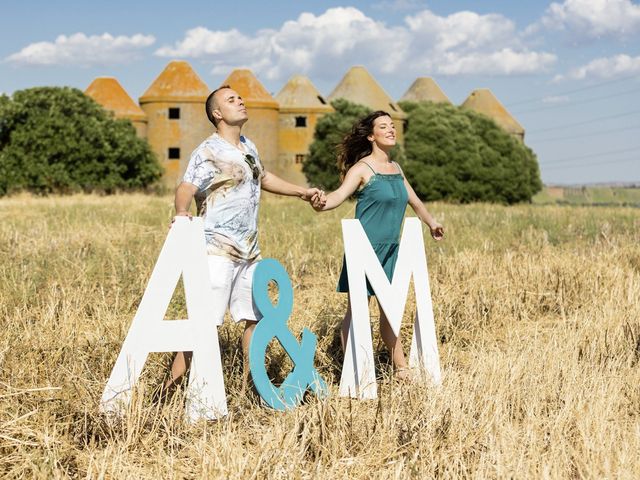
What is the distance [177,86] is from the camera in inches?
1550

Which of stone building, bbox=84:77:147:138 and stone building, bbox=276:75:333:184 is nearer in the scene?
stone building, bbox=84:77:147:138

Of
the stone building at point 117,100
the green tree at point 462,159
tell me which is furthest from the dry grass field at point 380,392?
the stone building at point 117,100

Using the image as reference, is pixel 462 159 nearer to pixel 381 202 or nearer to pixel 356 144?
pixel 356 144

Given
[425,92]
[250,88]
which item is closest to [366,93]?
[250,88]

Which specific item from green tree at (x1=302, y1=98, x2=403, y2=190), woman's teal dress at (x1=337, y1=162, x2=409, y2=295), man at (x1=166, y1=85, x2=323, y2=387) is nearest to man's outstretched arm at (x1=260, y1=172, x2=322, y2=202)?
man at (x1=166, y1=85, x2=323, y2=387)

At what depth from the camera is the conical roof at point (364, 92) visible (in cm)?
4241

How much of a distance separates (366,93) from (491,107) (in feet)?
42.6

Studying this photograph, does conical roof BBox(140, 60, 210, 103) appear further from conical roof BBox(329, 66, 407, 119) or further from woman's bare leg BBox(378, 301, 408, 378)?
woman's bare leg BBox(378, 301, 408, 378)

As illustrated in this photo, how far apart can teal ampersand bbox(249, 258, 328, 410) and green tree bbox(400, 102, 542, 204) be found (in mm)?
33439

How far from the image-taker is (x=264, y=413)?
4.60 metres

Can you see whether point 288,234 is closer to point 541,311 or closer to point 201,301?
point 541,311

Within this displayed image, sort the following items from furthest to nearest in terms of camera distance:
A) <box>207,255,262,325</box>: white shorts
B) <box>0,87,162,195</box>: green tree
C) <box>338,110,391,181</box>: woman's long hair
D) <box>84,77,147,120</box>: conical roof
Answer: <box>84,77,147,120</box>: conical roof
<box>0,87,162,195</box>: green tree
<box>338,110,391,181</box>: woman's long hair
<box>207,255,262,325</box>: white shorts

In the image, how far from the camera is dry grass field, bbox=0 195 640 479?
3805 mm

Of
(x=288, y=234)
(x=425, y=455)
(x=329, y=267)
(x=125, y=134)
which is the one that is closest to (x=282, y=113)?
(x=125, y=134)
